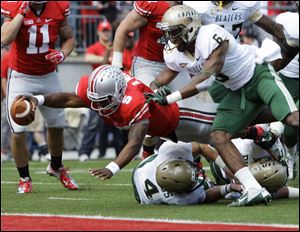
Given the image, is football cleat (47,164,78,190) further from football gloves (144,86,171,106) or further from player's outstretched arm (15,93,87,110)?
football gloves (144,86,171,106)

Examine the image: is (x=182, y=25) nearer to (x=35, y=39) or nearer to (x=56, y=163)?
(x=35, y=39)

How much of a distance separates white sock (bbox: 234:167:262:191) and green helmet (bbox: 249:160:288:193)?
0.42 metres

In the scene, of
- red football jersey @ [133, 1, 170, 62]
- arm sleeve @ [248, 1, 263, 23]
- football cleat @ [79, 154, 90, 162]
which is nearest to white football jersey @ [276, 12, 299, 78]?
arm sleeve @ [248, 1, 263, 23]

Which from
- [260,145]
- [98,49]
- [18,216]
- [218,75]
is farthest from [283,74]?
[98,49]

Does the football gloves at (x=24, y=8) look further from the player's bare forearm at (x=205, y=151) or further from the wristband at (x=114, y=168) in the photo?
the wristband at (x=114, y=168)

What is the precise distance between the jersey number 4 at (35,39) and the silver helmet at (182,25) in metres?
2.07

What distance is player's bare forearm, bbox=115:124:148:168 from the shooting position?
7.36m

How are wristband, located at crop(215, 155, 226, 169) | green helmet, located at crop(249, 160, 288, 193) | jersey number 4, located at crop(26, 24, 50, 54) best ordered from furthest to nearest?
1. jersey number 4, located at crop(26, 24, 50, 54)
2. wristband, located at crop(215, 155, 226, 169)
3. green helmet, located at crop(249, 160, 288, 193)

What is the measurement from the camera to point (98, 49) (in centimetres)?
1488

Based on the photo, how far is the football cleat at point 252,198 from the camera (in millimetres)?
7293

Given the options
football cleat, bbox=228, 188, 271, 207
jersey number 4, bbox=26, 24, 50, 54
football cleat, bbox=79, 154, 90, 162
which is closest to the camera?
football cleat, bbox=228, 188, 271, 207

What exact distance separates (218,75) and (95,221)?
1793mm

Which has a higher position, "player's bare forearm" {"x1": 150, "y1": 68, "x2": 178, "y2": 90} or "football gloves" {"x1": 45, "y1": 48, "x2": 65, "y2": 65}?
"player's bare forearm" {"x1": 150, "y1": 68, "x2": 178, "y2": 90}

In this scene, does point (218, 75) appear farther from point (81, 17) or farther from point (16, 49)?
point (81, 17)
